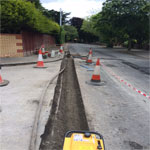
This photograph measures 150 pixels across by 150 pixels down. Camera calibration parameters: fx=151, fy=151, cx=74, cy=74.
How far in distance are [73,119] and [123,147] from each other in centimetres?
118

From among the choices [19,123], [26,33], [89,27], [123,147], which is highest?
[89,27]

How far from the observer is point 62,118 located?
3.26 meters

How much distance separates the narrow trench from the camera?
2518 millimetres

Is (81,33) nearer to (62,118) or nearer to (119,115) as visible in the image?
(119,115)

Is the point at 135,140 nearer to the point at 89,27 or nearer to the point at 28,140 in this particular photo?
the point at 28,140

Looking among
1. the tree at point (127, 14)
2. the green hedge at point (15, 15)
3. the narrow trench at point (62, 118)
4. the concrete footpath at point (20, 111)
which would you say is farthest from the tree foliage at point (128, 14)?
the concrete footpath at point (20, 111)

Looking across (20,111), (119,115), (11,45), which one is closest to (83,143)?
(119,115)

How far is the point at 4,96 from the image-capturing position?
4211mm

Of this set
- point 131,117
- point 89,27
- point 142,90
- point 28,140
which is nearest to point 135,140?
point 131,117

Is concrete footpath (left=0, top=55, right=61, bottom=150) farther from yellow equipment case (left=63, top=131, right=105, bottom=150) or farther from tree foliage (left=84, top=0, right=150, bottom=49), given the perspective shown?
tree foliage (left=84, top=0, right=150, bottom=49)

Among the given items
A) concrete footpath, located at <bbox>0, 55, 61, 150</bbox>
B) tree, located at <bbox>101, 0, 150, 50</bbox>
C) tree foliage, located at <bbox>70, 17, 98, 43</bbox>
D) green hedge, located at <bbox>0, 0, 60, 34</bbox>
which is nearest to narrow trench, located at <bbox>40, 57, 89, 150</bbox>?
concrete footpath, located at <bbox>0, 55, 61, 150</bbox>

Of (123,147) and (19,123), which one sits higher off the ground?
(19,123)

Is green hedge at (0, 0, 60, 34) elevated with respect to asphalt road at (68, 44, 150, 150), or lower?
elevated

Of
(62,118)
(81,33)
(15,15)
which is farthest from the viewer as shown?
A: (81,33)
